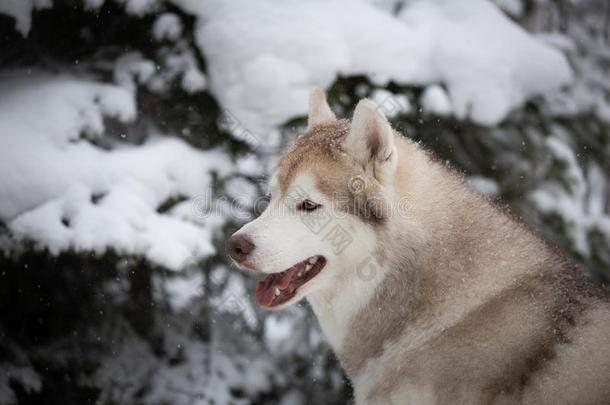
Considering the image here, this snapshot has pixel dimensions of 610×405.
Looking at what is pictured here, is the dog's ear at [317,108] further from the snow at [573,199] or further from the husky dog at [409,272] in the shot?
the snow at [573,199]

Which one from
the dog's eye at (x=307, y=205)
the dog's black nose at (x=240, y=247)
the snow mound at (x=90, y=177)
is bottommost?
the snow mound at (x=90, y=177)

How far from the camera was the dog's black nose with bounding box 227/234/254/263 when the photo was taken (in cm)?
251

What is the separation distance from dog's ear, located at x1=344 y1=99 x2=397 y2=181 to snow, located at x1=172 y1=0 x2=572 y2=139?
224cm

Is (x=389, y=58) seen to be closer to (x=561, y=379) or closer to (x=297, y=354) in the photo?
(x=297, y=354)

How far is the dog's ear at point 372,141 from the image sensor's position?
2.42 metres

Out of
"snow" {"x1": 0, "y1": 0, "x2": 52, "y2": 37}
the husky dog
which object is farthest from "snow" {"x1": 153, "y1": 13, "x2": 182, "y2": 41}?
the husky dog

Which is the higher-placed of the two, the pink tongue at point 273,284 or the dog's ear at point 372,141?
the dog's ear at point 372,141

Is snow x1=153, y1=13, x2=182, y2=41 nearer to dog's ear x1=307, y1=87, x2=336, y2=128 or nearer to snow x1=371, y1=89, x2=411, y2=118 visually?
snow x1=371, y1=89, x2=411, y2=118

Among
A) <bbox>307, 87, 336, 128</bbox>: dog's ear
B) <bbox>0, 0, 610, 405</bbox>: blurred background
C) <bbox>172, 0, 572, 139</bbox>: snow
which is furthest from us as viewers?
<bbox>172, 0, 572, 139</bbox>: snow

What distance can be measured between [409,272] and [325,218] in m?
0.38

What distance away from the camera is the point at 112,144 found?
15.4 feet

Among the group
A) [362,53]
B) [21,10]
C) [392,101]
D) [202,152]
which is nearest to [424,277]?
[392,101]

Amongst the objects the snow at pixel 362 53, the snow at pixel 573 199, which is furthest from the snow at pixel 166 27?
the snow at pixel 573 199

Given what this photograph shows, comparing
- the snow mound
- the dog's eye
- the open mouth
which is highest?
the dog's eye
